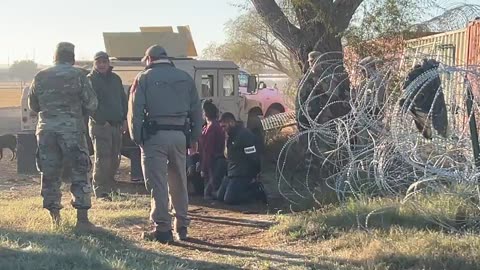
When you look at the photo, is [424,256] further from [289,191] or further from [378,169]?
[289,191]

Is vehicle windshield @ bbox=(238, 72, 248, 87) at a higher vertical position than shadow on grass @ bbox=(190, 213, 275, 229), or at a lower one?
higher

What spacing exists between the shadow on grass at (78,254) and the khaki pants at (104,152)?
2.71 meters

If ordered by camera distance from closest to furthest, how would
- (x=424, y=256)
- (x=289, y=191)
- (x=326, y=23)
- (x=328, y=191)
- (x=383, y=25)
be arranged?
(x=424, y=256), (x=328, y=191), (x=289, y=191), (x=326, y=23), (x=383, y=25)

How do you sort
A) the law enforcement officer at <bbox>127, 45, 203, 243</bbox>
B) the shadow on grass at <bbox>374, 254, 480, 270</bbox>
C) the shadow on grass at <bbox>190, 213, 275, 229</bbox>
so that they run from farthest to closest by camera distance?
the shadow on grass at <bbox>190, 213, 275, 229</bbox>, the law enforcement officer at <bbox>127, 45, 203, 243</bbox>, the shadow on grass at <bbox>374, 254, 480, 270</bbox>

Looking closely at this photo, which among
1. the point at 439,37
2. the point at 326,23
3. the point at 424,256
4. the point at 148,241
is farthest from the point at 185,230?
the point at 439,37

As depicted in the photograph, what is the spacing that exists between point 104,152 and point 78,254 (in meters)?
4.39

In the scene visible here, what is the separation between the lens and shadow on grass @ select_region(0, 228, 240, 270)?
5375mm

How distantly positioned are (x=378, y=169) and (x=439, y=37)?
16.9ft

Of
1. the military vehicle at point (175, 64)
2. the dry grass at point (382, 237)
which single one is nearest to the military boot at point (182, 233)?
the dry grass at point (382, 237)

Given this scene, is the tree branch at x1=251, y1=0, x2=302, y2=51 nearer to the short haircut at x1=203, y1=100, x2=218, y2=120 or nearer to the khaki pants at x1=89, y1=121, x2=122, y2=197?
the short haircut at x1=203, y1=100, x2=218, y2=120

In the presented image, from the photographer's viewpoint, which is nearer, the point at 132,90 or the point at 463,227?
the point at 463,227

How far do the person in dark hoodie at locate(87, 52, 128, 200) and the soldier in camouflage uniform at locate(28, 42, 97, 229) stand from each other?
227 cm

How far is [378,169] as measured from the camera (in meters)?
7.11

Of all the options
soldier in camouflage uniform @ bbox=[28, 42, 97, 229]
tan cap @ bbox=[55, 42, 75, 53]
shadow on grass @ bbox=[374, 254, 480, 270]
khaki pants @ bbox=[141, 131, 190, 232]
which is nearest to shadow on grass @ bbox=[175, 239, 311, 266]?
khaki pants @ bbox=[141, 131, 190, 232]
